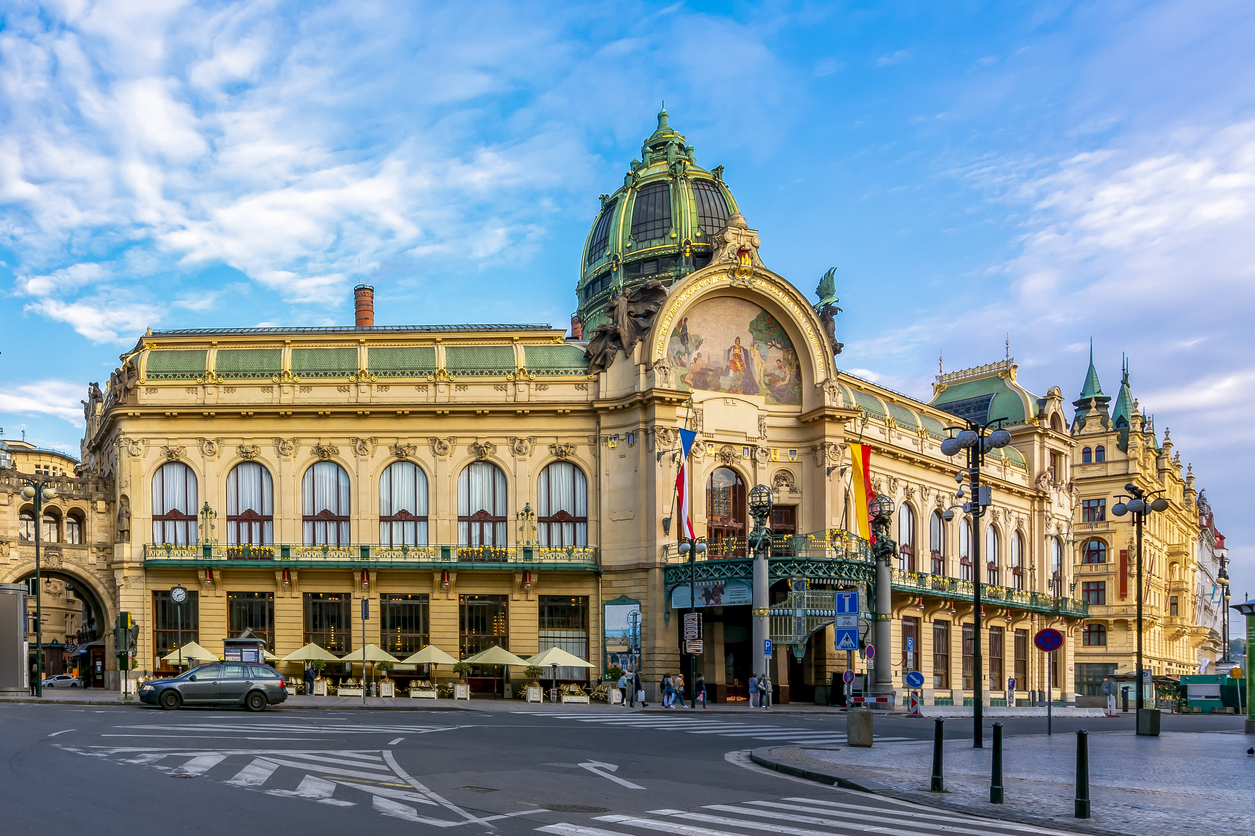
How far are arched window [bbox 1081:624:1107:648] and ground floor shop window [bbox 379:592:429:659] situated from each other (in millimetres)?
56729

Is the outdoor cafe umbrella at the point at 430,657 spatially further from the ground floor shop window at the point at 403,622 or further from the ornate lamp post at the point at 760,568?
the ornate lamp post at the point at 760,568

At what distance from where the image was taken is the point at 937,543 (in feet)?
213

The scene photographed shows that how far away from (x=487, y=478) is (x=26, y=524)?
2418cm

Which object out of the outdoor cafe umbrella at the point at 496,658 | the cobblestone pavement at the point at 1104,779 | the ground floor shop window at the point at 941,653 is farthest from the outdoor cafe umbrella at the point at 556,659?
the ground floor shop window at the point at 941,653

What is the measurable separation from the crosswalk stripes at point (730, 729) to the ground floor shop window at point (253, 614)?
2057 centimetres

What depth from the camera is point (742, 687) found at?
168 feet

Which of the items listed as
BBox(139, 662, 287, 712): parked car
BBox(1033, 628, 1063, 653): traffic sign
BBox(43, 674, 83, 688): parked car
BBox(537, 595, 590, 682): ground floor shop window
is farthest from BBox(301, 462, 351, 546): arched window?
BBox(1033, 628, 1063, 653): traffic sign

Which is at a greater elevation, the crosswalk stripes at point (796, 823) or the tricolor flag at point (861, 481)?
the tricolor flag at point (861, 481)

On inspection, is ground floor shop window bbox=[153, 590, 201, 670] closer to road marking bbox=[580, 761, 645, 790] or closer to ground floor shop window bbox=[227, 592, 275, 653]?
ground floor shop window bbox=[227, 592, 275, 653]

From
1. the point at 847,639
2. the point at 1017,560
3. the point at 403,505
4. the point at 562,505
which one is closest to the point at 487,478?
the point at 562,505

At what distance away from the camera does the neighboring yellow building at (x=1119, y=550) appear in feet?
280

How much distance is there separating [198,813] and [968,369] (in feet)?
238

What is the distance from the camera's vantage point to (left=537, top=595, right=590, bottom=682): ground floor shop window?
168 feet

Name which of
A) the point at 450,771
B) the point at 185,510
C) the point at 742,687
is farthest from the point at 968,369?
the point at 450,771
